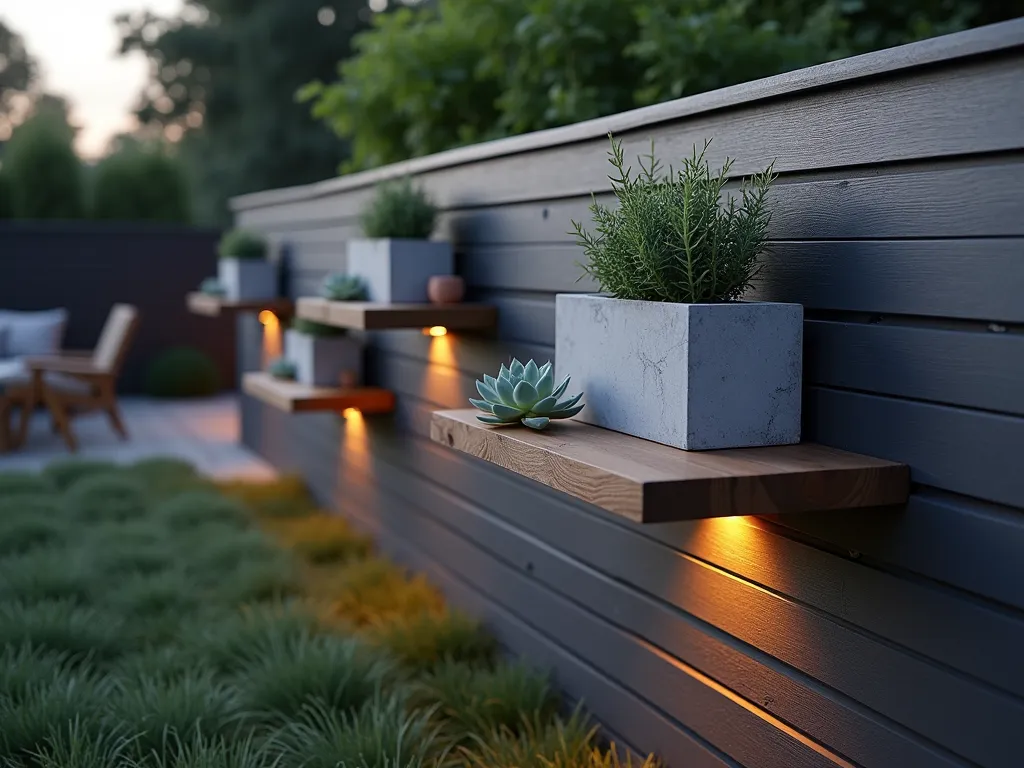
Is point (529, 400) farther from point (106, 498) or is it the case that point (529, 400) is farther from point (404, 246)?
point (106, 498)

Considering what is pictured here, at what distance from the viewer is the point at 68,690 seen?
282 cm

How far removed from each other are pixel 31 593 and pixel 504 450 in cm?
233

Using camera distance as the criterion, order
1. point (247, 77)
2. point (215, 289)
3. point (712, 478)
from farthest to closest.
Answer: point (247, 77) → point (215, 289) → point (712, 478)

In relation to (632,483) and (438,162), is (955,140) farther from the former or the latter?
(438,162)

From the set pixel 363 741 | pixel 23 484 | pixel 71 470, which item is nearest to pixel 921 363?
pixel 363 741

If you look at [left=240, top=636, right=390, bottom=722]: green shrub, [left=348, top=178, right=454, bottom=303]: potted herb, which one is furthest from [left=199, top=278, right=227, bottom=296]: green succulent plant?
[left=240, top=636, right=390, bottom=722]: green shrub

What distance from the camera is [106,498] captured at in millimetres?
5715

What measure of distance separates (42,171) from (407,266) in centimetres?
881

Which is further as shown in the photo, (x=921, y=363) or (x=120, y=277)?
(x=120, y=277)

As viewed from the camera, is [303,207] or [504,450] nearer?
[504,450]

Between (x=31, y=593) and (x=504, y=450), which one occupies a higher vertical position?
(x=504, y=450)

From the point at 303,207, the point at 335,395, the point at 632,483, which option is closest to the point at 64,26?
the point at 303,207

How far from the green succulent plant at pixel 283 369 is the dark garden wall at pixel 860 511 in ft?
7.73

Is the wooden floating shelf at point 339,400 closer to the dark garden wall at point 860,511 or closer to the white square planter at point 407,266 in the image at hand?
the white square planter at point 407,266
